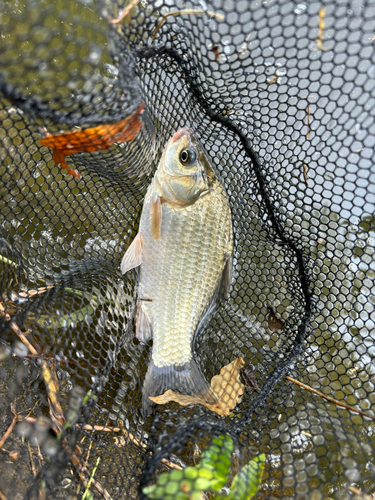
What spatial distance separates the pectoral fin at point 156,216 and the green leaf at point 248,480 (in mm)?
1237

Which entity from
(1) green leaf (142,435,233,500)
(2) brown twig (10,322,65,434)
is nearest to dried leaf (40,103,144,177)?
(2) brown twig (10,322,65,434)

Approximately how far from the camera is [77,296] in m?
2.02

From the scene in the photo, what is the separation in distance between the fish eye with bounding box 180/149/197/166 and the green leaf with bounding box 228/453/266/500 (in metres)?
1.55

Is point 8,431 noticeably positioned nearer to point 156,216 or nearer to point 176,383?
point 176,383

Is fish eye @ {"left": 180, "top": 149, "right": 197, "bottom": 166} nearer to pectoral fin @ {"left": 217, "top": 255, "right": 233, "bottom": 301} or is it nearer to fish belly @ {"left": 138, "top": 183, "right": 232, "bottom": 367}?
fish belly @ {"left": 138, "top": 183, "right": 232, "bottom": 367}

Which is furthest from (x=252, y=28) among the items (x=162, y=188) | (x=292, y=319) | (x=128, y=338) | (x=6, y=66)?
(x=128, y=338)

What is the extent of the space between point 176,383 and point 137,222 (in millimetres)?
1035

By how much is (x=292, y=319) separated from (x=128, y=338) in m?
1.08

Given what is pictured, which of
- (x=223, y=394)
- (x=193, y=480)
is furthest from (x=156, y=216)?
(x=193, y=480)

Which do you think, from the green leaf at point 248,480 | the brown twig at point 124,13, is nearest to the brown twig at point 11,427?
the green leaf at point 248,480

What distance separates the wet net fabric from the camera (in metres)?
1.67

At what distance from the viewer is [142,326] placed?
2.17m

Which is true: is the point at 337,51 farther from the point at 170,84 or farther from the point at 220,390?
the point at 220,390

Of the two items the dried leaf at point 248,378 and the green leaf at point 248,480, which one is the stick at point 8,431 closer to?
the green leaf at point 248,480
